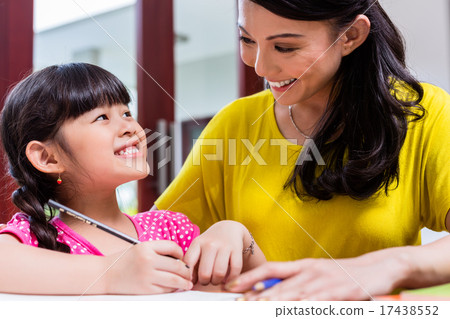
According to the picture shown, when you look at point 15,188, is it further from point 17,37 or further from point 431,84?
point 431,84

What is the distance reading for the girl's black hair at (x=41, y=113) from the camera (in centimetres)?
54

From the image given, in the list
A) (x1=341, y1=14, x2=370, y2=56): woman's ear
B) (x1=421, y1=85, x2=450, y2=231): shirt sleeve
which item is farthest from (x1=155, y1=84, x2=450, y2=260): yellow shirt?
(x1=341, y1=14, x2=370, y2=56): woman's ear

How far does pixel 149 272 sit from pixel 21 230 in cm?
16

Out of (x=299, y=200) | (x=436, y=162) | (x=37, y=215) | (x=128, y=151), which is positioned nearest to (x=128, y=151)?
(x=128, y=151)

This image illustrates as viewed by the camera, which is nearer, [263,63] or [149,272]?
[149,272]

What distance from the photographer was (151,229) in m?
0.64

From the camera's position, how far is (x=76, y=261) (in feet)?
1.49

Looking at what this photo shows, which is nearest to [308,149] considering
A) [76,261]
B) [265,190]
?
[265,190]

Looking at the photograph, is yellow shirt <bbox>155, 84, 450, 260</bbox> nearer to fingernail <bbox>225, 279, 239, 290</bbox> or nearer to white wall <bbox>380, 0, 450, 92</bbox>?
white wall <bbox>380, 0, 450, 92</bbox>

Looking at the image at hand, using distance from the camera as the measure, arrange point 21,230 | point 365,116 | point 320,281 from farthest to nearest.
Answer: point 365,116, point 21,230, point 320,281

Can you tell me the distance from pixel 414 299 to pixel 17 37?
492mm

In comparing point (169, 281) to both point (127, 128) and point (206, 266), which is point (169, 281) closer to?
point (206, 266)

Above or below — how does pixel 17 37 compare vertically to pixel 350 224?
above

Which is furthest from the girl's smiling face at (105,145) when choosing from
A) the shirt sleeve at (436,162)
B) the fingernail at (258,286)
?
the shirt sleeve at (436,162)
